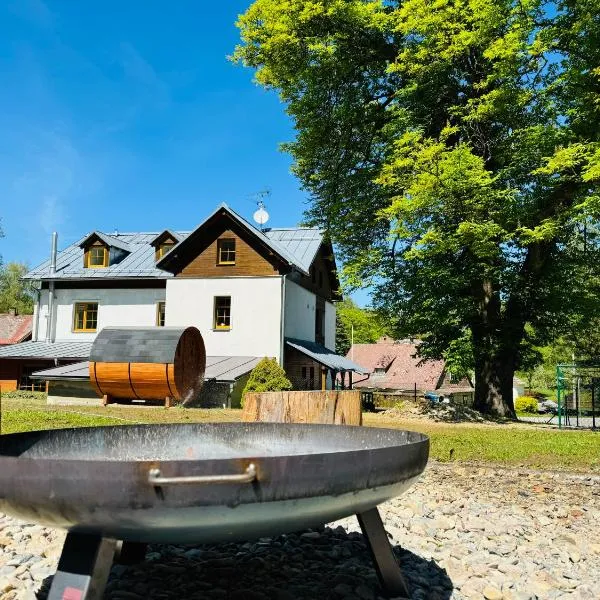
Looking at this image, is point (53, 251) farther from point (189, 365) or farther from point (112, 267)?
point (189, 365)

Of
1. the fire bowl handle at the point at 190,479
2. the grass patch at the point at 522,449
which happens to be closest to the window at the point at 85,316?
the grass patch at the point at 522,449

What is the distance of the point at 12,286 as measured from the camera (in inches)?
2469

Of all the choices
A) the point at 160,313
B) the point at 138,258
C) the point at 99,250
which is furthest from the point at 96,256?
the point at 160,313

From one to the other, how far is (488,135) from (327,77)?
5.70m

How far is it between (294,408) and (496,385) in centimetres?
1460

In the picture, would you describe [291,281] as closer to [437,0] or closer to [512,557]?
[437,0]

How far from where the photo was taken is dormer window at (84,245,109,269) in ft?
92.4

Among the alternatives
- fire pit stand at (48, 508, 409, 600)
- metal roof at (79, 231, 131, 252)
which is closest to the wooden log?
fire pit stand at (48, 508, 409, 600)

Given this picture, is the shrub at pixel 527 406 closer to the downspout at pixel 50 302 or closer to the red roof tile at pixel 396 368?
the red roof tile at pixel 396 368

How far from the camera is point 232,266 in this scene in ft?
81.2

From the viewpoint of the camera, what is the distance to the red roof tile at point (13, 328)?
1398 inches

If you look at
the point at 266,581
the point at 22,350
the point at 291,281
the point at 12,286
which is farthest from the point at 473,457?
the point at 12,286

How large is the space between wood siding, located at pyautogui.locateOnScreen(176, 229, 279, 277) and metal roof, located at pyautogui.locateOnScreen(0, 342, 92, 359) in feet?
18.9

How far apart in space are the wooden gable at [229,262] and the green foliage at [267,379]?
4.82 metres
